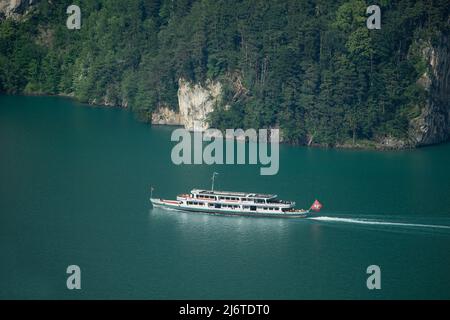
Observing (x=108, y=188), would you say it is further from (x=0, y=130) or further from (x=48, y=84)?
(x=48, y=84)

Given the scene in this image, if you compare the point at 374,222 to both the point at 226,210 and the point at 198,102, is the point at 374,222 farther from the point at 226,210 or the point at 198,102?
the point at 198,102

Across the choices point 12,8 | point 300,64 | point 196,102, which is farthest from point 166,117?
point 12,8

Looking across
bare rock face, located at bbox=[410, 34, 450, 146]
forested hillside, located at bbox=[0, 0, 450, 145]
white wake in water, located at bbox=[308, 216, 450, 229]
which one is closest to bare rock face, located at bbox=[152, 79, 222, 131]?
forested hillside, located at bbox=[0, 0, 450, 145]

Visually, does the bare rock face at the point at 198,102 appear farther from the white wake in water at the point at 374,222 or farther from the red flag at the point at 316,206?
the white wake in water at the point at 374,222

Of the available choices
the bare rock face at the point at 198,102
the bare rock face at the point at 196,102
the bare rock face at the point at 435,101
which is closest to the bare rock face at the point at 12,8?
the bare rock face at the point at 196,102

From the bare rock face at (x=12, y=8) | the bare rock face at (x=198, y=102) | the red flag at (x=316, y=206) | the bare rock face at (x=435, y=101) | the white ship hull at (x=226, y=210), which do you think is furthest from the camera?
the bare rock face at (x=12, y=8)

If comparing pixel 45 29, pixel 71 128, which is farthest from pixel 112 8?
pixel 71 128
